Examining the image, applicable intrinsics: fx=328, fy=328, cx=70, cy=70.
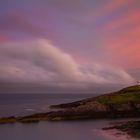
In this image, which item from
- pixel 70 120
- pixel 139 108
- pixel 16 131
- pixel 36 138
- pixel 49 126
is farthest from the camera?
pixel 139 108

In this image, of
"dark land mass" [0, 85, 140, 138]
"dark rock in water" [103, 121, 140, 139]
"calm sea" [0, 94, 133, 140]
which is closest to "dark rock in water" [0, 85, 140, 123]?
"dark land mass" [0, 85, 140, 138]

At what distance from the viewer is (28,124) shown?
100188mm

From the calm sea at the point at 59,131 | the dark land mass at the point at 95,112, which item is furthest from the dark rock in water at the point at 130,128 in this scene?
the dark land mass at the point at 95,112

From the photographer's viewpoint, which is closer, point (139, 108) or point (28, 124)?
point (28, 124)

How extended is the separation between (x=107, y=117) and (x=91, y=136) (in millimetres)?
32358

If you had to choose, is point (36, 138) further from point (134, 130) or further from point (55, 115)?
point (55, 115)

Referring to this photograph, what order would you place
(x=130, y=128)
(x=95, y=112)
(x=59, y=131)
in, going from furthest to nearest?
(x=95, y=112)
(x=59, y=131)
(x=130, y=128)

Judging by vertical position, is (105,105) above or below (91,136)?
above

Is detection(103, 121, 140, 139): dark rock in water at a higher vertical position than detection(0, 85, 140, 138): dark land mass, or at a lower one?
lower

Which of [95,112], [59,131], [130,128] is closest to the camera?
[130,128]

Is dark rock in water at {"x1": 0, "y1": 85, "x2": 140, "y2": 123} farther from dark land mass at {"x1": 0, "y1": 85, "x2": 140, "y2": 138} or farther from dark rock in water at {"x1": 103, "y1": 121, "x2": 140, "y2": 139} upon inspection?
dark rock in water at {"x1": 103, "y1": 121, "x2": 140, "y2": 139}

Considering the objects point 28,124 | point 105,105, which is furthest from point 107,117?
point 28,124

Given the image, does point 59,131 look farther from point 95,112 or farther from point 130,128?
point 95,112

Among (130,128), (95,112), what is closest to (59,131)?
(130,128)
